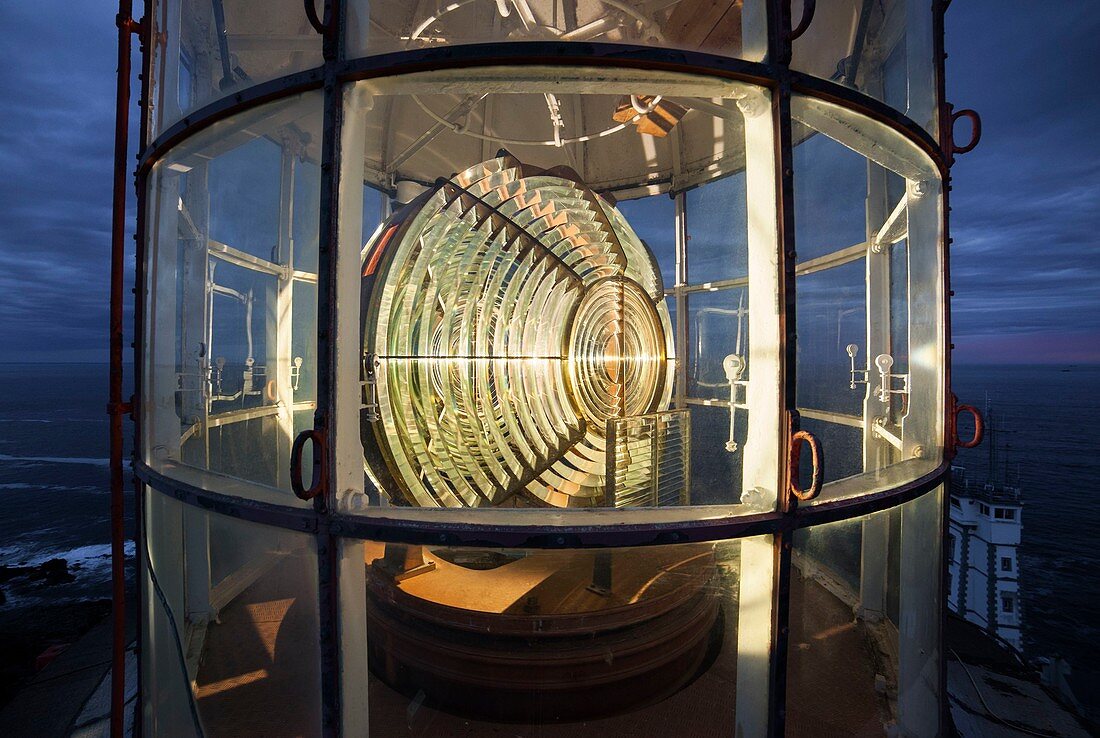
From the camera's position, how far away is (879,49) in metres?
2.74

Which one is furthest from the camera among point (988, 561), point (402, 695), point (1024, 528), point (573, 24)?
point (1024, 528)

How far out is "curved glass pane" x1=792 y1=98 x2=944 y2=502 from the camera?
2291 mm

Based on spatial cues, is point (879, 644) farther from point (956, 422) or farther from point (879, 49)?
point (879, 49)

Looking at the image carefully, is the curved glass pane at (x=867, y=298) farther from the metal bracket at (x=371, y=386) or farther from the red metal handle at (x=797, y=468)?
the metal bracket at (x=371, y=386)

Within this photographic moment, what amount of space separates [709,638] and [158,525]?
2642 mm

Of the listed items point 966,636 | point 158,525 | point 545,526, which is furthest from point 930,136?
point 966,636

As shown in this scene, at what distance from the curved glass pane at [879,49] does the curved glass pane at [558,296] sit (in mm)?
514

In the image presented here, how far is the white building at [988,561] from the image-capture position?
1305 cm

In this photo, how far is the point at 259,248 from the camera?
2502mm

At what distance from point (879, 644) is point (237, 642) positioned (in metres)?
3.51

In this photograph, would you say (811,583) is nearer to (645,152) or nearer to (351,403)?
(351,403)

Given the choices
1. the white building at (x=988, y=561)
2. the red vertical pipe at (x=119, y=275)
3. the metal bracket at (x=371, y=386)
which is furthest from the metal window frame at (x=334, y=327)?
the white building at (x=988, y=561)

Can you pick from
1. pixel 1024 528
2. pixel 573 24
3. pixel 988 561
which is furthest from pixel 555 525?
pixel 1024 528

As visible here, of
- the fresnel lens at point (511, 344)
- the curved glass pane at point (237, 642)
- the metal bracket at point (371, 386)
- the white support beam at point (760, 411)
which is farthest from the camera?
the fresnel lens at point (511, 344)
